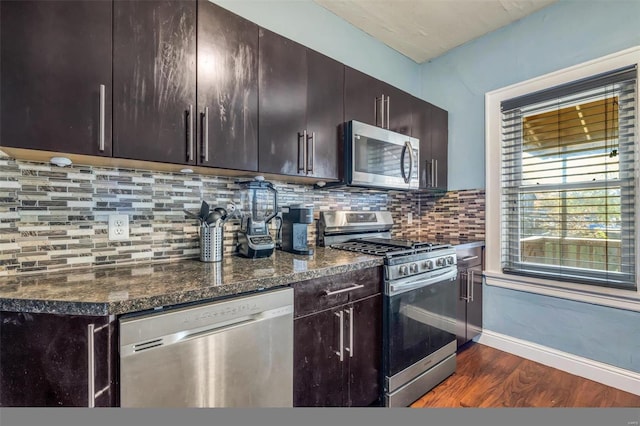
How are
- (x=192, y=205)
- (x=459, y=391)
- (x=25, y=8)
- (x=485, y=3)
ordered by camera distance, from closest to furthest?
(x=25, y=8), (x=192, y=205), (x=459, y=391), (x=485, y=3)

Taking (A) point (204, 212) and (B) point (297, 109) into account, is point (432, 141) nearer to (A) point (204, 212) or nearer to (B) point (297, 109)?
(B) point (297, 109)

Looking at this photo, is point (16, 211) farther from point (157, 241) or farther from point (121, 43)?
point (121, 43)

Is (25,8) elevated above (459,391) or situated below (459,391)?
above

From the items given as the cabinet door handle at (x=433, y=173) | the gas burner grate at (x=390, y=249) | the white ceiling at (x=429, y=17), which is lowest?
the gas burner grate at (x=390, y=249)

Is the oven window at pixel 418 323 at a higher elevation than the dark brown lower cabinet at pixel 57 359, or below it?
below

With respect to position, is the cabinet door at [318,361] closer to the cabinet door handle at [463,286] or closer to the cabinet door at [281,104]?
the cabinet door at [281,104]

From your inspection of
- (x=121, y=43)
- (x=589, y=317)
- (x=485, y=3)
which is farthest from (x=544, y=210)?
(x=121, y=43)

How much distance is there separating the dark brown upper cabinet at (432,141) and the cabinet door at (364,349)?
1.40 m

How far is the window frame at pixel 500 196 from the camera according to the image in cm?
184

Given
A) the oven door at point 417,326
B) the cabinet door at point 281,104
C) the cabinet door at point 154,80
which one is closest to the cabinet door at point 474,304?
the oven door at point 417,326

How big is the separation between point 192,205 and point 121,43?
81 cm

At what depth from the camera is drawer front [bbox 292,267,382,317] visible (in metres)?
1.28

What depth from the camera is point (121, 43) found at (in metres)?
1.13

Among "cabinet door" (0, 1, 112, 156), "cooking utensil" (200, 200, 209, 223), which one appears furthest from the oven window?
"cabinet door" (0, 1, 112, 156)
